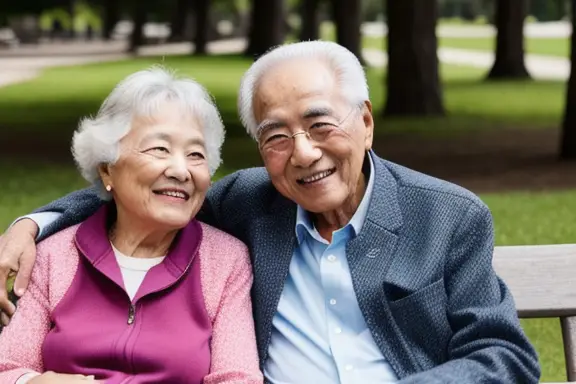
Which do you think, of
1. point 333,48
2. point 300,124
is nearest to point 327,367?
point 300,124

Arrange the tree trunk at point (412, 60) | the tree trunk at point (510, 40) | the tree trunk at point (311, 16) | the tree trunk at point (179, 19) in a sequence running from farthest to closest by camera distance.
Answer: the tree trunk at point (179, 19), the tree trunk at point (311, 16), the tree trunk at point (510, 40), the tree trunk at point (412, 60)

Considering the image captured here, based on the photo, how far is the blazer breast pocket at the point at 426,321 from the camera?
338 cm

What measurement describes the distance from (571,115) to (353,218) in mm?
11320

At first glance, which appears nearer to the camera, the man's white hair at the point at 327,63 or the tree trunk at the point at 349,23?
the man's white hair at the point at 327,63

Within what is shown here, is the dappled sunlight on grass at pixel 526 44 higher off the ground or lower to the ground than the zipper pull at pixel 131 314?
lower

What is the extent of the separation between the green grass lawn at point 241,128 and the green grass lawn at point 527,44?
12444 mm

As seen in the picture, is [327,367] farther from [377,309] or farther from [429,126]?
[429,126]

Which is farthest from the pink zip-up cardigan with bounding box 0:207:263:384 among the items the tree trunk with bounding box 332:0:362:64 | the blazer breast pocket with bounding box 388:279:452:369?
the tree trunk with bounding box 332:0:362:64

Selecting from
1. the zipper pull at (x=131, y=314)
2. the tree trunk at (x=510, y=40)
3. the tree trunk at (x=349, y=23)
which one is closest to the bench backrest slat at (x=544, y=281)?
the zipper pull at (x=131, y=314)

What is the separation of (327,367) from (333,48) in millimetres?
953

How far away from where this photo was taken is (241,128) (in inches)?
745

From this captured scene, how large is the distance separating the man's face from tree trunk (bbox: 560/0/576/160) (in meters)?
11.3

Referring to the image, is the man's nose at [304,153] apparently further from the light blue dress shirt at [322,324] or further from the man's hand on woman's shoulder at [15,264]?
the man's hand on woman's shoulder at [15,264]

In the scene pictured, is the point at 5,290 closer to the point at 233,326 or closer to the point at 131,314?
the point at 131,314
